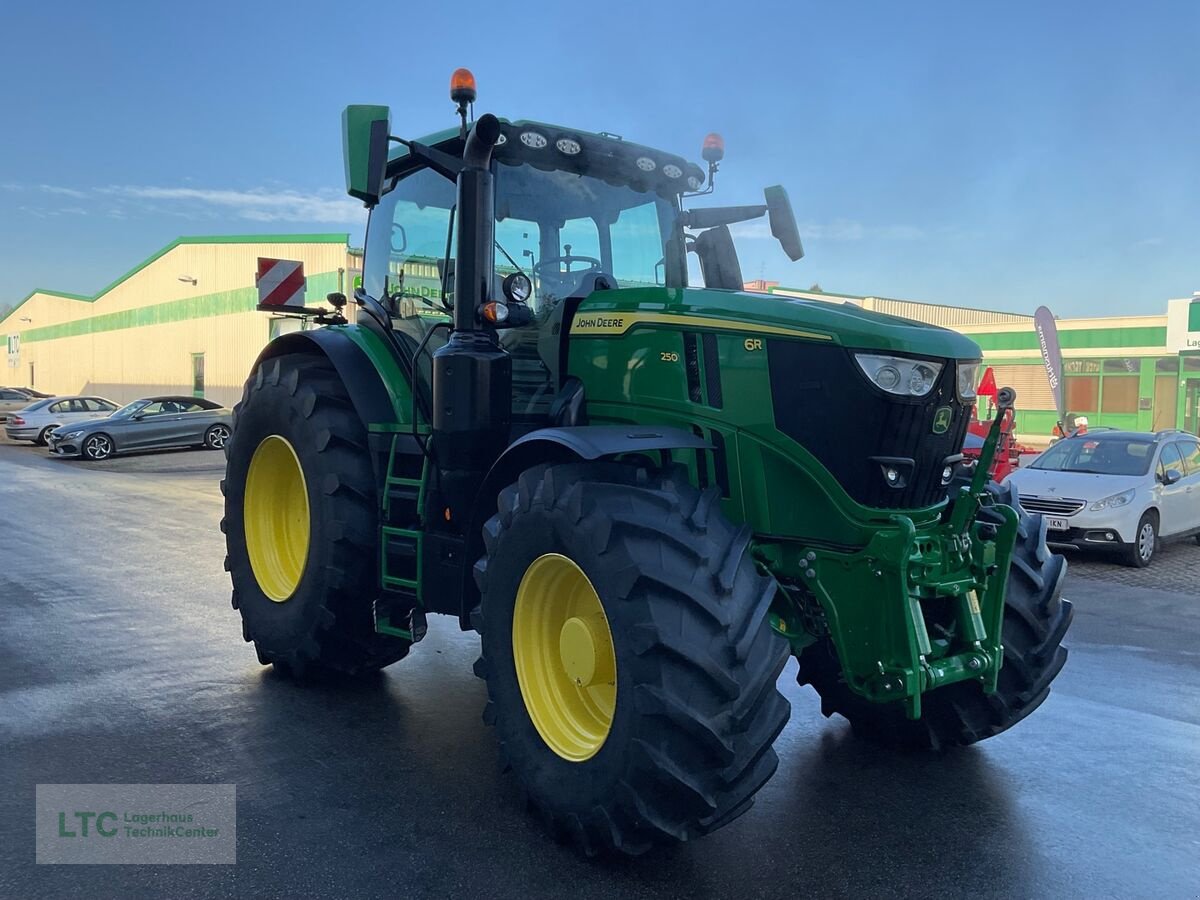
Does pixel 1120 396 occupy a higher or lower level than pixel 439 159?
lower

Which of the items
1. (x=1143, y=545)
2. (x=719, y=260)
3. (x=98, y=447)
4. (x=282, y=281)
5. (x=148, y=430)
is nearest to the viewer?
(x=719, y=260)

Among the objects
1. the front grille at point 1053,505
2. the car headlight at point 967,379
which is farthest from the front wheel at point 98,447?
the car headlight at point 967,379

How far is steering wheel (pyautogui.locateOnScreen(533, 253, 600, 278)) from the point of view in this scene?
4773 mm

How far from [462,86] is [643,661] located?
273 cm

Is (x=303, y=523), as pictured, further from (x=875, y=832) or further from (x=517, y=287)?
(x=875, y=832)

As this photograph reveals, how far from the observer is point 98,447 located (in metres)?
21.9

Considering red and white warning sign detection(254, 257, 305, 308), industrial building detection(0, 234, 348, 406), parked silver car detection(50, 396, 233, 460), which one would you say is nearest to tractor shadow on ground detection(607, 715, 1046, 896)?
red and white warning sign detection(254, 257, 305, 308)

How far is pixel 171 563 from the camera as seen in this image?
9.15 meters

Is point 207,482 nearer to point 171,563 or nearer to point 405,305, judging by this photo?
point 171,563

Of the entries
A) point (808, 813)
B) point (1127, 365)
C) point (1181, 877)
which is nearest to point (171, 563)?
point (808, 813)

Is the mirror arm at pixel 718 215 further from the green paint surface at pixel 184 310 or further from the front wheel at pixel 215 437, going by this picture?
the green paint surface at pixel 184 310

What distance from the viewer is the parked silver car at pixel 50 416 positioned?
25.6 meters

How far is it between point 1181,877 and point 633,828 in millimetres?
1991

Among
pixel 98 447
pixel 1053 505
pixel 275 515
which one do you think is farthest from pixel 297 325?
pixel 275 515
